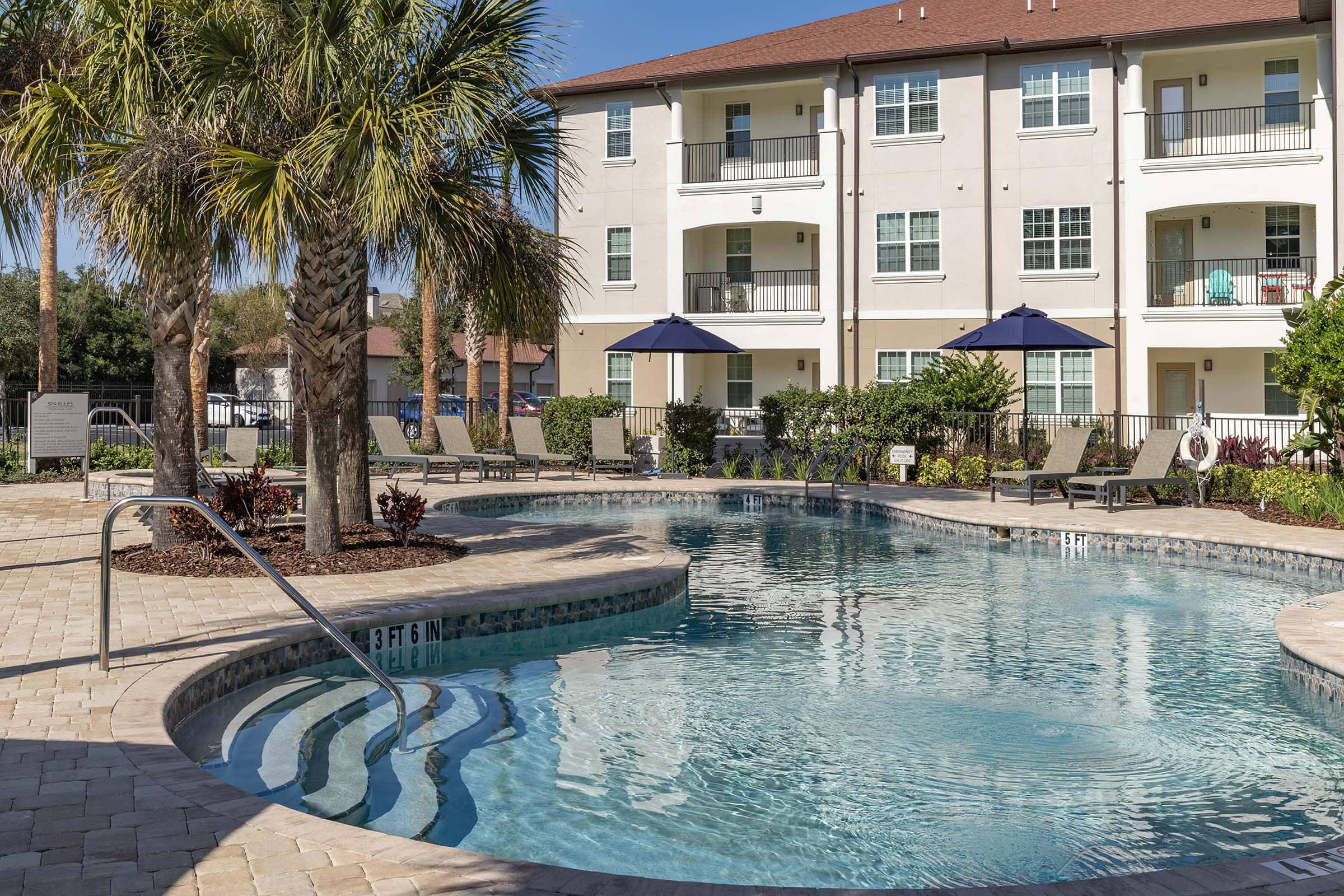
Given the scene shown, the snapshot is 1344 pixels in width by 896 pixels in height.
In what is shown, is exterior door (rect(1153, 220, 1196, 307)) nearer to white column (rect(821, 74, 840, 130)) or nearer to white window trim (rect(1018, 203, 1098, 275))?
white window trim (rect(1018, 203, 1098, 275))

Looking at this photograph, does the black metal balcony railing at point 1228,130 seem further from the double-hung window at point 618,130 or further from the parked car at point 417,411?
the parked car at point 417,411

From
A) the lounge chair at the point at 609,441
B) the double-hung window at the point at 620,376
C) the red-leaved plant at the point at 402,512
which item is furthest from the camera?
the double-hung window at the point at 620,376

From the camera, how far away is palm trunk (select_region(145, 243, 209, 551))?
1030 centimetres

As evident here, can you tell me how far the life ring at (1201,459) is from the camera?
52.6 ft

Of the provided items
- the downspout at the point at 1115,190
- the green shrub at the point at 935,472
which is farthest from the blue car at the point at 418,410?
the downspout at the point at 1115,190

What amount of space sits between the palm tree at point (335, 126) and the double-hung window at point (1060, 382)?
1846cm

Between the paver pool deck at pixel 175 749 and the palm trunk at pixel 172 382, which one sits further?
the palm trunk at pixel 172 382

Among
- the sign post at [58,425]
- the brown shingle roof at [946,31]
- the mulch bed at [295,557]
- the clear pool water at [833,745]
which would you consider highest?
the brown shingle roof at [946,31]

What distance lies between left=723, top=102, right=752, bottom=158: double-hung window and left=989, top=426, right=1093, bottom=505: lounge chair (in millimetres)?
14396

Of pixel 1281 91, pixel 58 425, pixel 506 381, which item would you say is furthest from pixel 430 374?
pixel 1281 91

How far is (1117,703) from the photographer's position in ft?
23.1

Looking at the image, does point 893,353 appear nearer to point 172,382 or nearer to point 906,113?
point 906,113

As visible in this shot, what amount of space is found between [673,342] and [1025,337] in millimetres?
6895

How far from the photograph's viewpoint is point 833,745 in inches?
245
